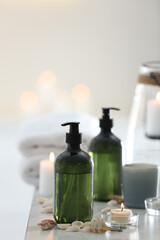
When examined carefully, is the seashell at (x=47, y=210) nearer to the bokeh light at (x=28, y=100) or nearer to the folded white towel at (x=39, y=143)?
Result: the folded white towel at (x=39, y=143)

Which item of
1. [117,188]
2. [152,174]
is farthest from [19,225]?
[152,174]

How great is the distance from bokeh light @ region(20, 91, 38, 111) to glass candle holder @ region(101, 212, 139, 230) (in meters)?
3.12

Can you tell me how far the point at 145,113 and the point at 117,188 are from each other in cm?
23

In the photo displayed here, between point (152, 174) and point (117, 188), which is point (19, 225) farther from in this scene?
point (152, 174)

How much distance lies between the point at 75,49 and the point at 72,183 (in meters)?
3.08

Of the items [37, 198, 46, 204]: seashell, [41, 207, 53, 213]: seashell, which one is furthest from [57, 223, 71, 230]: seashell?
[37, 198, 46, 204]: seashell

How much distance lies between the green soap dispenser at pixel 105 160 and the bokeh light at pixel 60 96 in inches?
113

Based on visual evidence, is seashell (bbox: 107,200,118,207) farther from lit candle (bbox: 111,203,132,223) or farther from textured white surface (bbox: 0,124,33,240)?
textured white surface (bbox: 0,124,33,240)

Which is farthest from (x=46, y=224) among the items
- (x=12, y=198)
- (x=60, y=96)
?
(x=60, y=96)

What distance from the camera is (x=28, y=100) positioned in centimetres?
404

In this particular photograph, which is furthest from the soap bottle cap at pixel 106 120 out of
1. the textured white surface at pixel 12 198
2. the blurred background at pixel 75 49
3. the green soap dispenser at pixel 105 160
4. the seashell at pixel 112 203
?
the blurred background at pixel 75 49

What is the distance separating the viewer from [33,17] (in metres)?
3.97

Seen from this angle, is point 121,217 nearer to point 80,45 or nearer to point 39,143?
point 39,143

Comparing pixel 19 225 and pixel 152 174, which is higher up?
pixel 152 174
